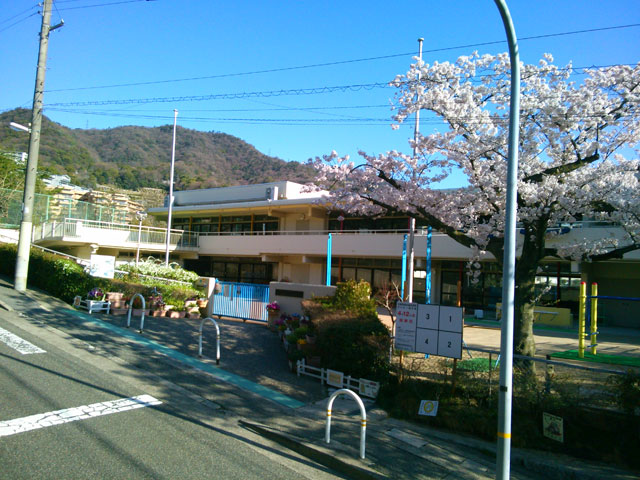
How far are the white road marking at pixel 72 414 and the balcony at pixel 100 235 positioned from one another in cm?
2241

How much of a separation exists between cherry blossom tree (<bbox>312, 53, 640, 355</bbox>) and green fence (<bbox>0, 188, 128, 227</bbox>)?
25.2 metres

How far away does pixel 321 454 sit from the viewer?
6.48m

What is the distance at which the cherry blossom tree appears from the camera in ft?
32.9

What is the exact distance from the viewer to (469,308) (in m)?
25.7

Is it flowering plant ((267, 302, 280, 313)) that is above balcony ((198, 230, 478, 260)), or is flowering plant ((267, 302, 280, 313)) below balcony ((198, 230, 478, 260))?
below

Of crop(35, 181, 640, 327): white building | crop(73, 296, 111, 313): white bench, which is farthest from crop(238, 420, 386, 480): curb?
crop(35, 181, 640, 327): white building

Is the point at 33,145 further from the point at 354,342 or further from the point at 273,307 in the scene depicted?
the point at 354,342

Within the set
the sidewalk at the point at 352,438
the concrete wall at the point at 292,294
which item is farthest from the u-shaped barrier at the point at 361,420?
the concrete wall at the point at 292,294

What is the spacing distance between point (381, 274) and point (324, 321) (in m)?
19.1

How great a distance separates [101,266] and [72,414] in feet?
33.6

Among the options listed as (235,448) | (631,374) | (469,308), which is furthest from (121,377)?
(469,308)

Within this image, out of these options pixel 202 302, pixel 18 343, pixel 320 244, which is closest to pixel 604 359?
pixel 202 302

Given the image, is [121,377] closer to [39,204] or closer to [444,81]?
[444,81]

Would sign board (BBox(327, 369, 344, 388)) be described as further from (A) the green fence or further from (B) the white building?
(A) the green fence
